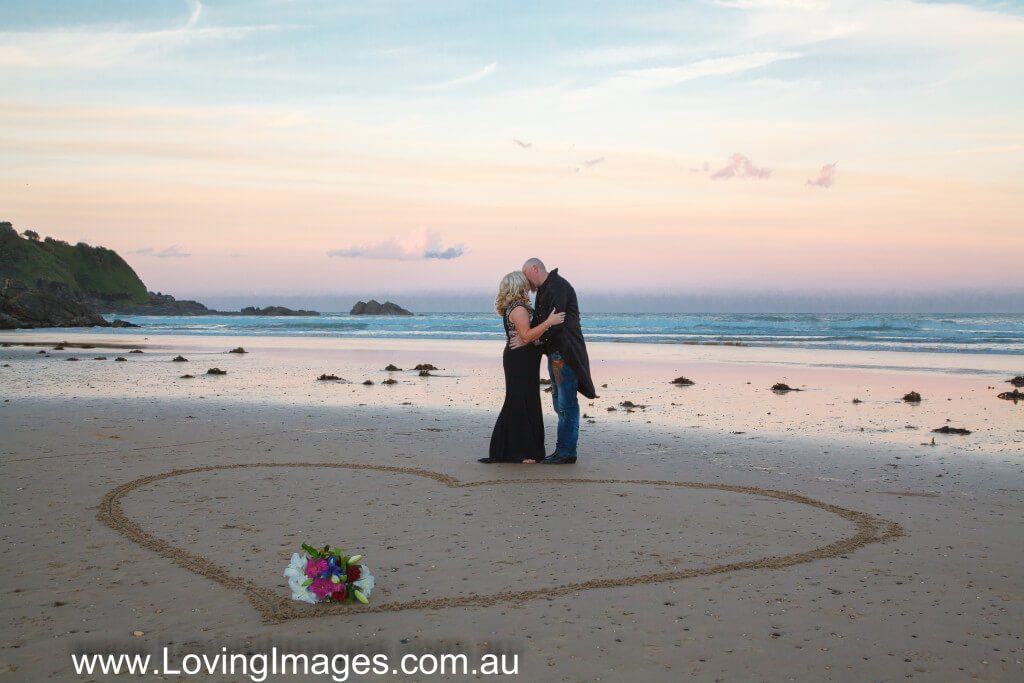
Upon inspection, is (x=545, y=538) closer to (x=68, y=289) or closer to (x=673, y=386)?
(x=673, y=386)

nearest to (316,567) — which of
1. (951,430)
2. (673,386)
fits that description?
(951,430)

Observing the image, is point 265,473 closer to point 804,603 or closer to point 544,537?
point 544,537

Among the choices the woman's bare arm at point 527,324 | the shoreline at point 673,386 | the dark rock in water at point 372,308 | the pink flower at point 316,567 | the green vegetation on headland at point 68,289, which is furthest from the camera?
the dark rock in water at point 372,308

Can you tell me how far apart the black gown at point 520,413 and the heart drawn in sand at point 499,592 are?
1032mm

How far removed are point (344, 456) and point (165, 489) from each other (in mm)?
2231

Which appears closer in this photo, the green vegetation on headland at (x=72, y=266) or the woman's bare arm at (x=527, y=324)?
the woman's bare arm at (x=527, y=324)

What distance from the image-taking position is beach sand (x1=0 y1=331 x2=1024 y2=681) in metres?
4.16

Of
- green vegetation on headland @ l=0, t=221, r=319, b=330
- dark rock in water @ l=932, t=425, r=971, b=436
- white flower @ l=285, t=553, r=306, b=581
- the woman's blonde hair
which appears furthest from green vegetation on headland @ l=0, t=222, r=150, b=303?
white flower @ l=285, t=553, r=306, b=581

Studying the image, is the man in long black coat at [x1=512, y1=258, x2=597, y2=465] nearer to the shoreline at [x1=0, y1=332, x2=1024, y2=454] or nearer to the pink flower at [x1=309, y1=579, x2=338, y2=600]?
the shoreline at [x1=0, y1=332, x2=1024, y2=454]

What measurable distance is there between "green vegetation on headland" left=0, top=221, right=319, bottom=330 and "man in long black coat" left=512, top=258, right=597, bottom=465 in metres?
48.9

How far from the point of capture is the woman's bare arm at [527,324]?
9195mm

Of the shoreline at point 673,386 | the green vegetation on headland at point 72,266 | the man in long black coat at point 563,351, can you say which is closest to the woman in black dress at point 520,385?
the man in long black coat at point 563,351

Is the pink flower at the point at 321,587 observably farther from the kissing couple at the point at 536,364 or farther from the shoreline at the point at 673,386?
the shoreline at the point at 673,386

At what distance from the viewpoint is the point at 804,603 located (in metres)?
Result: 4.73
